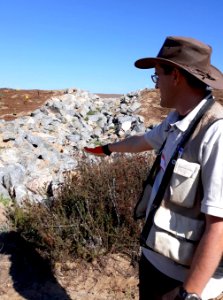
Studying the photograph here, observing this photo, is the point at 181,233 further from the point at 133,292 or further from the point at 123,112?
the point at 123,112

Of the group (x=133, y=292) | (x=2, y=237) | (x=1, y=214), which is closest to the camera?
(x=133, y=292)

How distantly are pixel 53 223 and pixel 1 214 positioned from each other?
54.4 inches

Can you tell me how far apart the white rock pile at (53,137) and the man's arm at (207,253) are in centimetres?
396

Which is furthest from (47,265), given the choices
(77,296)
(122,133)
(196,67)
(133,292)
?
(122,133)

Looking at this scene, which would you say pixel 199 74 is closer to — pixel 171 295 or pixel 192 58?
pixel 192 58

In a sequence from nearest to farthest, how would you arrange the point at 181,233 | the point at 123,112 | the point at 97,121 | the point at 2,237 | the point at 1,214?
1. the point at 181,233
2. the point at 2,237
3. the point at 1,214
4. the point at 97,121
5. the point at 123,112

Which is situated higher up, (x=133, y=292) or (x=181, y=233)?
(x=181, y=233)

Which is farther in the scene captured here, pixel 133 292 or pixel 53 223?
pixel 53 223

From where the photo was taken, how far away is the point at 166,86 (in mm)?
2000

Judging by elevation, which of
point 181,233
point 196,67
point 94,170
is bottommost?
point 94,170

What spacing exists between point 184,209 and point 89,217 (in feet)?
8.56

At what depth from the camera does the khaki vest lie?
1816 mm

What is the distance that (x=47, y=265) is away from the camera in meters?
4.40

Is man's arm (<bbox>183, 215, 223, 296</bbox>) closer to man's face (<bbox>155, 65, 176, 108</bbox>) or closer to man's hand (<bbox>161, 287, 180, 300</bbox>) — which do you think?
man's hand (<bbox>161, 287, 180, 300</bbox>)
